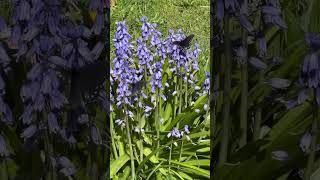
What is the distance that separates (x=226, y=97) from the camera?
5.56 ft

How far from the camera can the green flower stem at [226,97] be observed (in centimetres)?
165

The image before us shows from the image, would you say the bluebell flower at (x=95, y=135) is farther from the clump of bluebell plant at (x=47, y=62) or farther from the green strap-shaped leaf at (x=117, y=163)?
the green strap-shaped leaf at (x=117, y=163)

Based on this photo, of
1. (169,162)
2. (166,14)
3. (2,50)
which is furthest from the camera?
(166,14)

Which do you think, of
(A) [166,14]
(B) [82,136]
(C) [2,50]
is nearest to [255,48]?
(B) [82,136]

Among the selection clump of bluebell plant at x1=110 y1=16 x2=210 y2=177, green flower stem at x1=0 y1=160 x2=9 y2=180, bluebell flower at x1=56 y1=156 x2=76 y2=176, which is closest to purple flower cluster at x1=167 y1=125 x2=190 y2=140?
clump of bluebell plant at x1=110 y1=16 x2=210 y2=177

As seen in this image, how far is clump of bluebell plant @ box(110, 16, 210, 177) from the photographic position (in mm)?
2287

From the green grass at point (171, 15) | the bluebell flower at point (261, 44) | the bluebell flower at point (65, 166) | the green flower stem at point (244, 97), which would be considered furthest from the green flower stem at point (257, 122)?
the green grass at point (171, 15)

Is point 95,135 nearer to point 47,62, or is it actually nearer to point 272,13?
point 47,62

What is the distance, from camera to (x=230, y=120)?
1.72 metres

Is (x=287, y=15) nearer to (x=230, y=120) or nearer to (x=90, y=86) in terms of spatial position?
(x=230, y=120)

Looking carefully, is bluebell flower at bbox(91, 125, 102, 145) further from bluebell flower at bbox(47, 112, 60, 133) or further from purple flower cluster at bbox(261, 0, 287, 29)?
purple flower cluster at bbox(261, 0, 287, 29)

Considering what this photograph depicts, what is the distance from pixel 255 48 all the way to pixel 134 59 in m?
0.86

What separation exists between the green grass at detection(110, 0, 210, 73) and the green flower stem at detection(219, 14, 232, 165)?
1.21m

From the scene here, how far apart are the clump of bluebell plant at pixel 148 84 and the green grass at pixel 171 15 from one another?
0.41m
